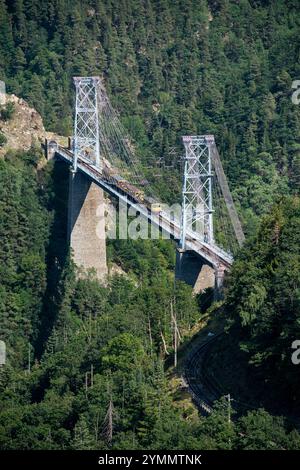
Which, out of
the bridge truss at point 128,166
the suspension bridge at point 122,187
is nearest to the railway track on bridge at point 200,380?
the suspension bridge at point 122,187

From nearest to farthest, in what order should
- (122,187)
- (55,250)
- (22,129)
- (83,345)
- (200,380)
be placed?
(200,380)
(83,345)
(122,187)
(55,250)
(22,129)

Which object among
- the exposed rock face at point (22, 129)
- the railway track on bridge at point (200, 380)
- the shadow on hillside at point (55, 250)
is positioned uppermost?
the exposed rock face at point (22, 129)

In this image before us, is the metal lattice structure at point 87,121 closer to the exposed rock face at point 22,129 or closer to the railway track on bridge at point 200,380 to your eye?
the exposed rock face at point 22,129

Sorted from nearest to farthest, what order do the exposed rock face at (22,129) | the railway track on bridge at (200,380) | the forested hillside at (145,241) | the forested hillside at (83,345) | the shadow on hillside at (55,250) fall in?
the forested hillside at (83,345), the forested hillside at (145,241), the railway track on bridge at (200,380), the shadow on hillside at (55,250), the exposed rock face at (22,129)

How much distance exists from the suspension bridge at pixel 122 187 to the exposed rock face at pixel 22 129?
130 centimetres

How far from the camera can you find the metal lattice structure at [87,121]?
95375 millimetres

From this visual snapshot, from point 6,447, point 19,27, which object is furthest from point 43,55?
point 6,447

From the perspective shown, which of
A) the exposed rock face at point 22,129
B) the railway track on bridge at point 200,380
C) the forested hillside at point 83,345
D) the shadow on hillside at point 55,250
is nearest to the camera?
the forested hillside at point 83,345

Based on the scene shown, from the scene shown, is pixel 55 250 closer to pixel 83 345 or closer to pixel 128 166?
pixel 128 166

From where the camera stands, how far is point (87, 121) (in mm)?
98375

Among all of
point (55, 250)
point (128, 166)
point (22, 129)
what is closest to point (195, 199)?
point (55, 250)

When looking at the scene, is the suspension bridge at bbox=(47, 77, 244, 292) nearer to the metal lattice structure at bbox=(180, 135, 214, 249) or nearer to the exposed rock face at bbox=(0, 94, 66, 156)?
the metal lattice structure at bbox=(180, 135, 214, 249)

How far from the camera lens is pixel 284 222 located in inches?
2692

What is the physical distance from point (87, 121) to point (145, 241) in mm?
7923
